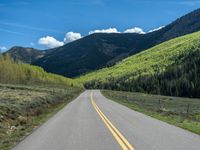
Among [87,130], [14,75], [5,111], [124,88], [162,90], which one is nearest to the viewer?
[87,130]

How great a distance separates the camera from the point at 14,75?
114688 mm

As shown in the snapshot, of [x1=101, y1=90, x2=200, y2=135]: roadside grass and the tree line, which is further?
the tree line

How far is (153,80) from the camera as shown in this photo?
519 ft

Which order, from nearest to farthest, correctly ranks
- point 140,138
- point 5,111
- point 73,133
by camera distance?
point 140,138 → point 73,133 → point 5,111

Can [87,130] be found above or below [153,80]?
below

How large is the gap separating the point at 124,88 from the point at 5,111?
150 meters

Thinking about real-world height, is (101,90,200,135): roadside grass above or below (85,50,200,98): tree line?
below

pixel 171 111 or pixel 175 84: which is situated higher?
pixel 175 84

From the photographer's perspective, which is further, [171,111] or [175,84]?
[175,84]

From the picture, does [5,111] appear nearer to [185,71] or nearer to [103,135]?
[103,135]

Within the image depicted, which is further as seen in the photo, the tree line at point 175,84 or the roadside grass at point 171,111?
the tree line at point 175,84

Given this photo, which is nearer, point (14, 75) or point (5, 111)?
point (5, 111)

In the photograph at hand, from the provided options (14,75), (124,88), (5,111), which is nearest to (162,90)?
(124,88)

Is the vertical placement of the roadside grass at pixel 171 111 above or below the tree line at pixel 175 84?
below
